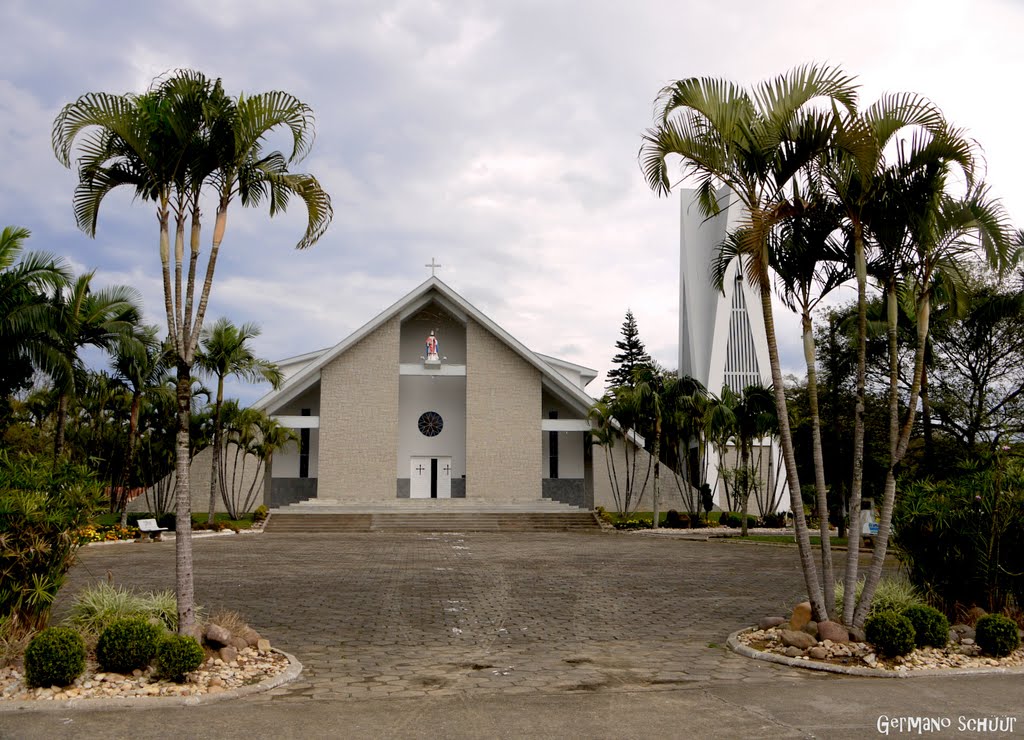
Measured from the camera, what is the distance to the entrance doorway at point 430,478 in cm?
3603

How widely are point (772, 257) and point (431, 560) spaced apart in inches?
416

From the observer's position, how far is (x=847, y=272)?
28.9 ft

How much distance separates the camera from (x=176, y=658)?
6129 mm

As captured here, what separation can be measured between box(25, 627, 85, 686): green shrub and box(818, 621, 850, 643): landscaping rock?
19.7 ft

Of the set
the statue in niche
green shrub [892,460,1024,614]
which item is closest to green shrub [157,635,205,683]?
green shrub [892,460,1024,614]

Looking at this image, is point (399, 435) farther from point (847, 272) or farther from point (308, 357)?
point (847, 272)

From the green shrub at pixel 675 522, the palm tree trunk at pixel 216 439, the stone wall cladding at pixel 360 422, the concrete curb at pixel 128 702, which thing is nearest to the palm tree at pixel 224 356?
the palm tree trunk at pixel 216 439

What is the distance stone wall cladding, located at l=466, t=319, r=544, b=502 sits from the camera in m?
34.5

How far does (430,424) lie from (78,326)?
62.2 ft

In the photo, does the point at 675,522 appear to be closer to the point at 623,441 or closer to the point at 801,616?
the point at 623,441

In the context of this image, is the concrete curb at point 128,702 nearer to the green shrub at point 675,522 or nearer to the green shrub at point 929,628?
the green shrub at point 929,628

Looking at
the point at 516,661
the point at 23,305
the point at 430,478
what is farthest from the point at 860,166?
the point at 430,478

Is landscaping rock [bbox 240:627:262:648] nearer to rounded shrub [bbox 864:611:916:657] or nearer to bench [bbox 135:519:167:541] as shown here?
rounded shrub [bbox 864:611:916:657]

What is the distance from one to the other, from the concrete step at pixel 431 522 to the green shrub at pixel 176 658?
77.5ft
